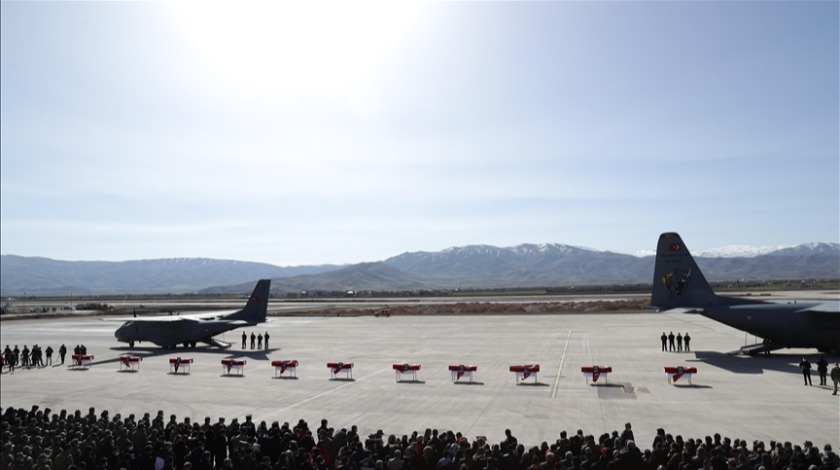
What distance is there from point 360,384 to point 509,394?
26.0ft

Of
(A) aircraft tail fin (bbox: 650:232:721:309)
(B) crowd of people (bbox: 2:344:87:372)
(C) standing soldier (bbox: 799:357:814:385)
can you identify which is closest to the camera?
(C) standing soldier (bbox: 799:357:814:385)

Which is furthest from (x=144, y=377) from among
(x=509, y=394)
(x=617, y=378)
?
(x=617, y=378)

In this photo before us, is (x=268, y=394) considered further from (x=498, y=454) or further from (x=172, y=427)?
(x=498, y=454)

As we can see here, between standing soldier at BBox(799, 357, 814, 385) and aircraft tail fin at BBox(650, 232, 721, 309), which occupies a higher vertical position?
aircraft tail fin at BBox(650, 232, 721, 309)

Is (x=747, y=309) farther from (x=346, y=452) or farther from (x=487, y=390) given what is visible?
(x=346, y=452)

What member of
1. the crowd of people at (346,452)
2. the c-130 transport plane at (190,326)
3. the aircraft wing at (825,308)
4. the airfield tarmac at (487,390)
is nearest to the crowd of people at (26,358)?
the airfield tarmac at (487,390)

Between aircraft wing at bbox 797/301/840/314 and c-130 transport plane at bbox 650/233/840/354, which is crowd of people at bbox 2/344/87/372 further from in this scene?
aircraft wing at bbox 797/301/840/314

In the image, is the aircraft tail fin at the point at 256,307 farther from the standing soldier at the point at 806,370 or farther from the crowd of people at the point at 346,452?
the standing soldier at the point at 806,370

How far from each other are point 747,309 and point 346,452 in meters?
30.9

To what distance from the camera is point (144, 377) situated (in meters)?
33.2

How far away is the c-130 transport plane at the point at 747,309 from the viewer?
1305 inches

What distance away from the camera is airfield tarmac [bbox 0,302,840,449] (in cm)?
2012

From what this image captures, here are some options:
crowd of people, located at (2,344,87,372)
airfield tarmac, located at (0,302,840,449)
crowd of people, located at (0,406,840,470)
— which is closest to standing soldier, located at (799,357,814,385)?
airfield tarmac, located at (0,302,840,449)

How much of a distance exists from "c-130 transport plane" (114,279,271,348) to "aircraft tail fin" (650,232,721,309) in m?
29.5
